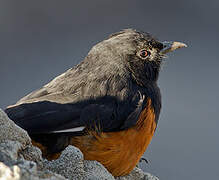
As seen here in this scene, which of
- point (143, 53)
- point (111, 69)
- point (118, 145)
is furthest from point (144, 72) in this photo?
point (118, 145)

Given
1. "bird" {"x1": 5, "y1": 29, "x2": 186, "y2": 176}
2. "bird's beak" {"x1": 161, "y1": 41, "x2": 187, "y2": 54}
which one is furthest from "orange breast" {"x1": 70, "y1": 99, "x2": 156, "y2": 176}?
"bird's beak" {"x1": 161, "y1": 41, "x2": 187, "y2": 54}

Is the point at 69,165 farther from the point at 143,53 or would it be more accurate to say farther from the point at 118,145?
the point at 143,53

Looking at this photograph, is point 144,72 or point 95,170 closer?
point 95,170

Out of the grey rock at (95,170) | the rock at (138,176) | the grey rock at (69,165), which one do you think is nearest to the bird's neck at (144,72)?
the rock at (138,176)

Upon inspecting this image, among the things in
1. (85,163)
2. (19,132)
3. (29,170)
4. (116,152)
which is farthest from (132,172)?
(29,170)

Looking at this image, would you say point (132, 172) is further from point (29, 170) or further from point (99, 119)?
point (29, 170)

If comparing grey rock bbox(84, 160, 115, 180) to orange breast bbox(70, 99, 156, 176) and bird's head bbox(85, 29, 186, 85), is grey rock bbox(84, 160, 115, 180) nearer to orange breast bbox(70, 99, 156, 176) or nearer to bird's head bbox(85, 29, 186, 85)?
orange breast bbox(70, 99, 156, 176)

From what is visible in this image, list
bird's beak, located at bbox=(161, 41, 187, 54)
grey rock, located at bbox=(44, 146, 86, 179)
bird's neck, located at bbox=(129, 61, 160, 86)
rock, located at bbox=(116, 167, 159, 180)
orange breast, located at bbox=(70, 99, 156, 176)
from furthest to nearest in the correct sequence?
bird's beak, located at bbox=(161, 41, 187, 54) < bird's neck, located at bbox=(129, 61, 160, 86) < rock, located at bbox=(116, 167, 159, 180) < orange breast, located at bbox=(70, 99, 156, 176) < grey rock, located at bbox=(44, 146, 86, 179)

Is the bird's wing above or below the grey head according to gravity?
below
